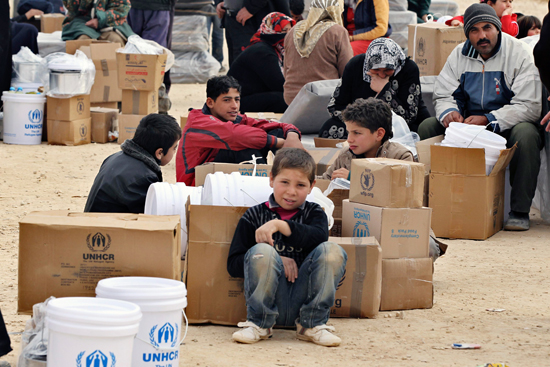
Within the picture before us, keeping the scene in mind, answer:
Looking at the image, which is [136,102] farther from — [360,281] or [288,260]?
[288,260]

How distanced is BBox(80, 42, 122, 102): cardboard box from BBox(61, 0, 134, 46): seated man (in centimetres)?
34

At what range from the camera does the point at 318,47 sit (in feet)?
22.6

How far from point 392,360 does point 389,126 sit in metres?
1.64

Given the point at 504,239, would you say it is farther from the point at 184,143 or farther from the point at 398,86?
the point at 184,143

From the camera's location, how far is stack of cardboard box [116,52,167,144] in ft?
29.0

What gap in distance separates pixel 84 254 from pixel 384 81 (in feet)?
10.9

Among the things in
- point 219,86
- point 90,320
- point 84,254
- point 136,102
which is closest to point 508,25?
point 219,86

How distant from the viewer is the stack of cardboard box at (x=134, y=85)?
884 cm

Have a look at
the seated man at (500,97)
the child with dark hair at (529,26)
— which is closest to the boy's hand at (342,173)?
the seated man at (500,97)

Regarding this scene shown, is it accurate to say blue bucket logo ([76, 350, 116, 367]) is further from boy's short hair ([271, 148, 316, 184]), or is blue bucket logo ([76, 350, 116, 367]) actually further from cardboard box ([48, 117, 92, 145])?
cardboard box ([48, 117, 92, 145])

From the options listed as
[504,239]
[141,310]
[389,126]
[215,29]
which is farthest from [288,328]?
[215,29]

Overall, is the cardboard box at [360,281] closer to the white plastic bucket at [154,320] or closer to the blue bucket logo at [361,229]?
the blue bucket logo at [361,229]

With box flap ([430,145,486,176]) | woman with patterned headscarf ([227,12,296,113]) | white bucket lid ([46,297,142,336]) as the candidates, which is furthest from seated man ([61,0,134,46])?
white bucket lid ([46,297,142,336])

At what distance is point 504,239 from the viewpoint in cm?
553
